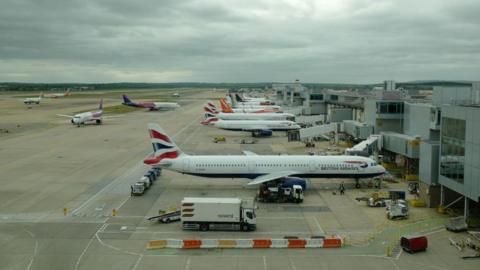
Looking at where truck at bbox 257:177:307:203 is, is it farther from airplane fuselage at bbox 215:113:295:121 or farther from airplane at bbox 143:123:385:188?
airplane fuselage at bbox 215:113:295:121

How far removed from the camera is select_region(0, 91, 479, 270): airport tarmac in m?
31.0

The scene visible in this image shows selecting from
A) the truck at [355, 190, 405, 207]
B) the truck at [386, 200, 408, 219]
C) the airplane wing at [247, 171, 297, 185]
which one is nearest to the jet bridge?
the truck at [355, 190, 405, 207]

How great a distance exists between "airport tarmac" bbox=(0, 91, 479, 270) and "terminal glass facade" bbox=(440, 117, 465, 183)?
14.1ft

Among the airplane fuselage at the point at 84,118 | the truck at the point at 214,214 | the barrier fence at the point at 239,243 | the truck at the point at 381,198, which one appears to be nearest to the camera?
the barrier fence at the point at 239,243

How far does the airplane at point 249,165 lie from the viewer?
51.4 m

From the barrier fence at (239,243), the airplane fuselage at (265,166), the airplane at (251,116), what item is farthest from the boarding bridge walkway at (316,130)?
the barrier fence at (239,243)

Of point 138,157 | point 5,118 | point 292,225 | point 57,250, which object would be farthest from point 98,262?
point 5,118

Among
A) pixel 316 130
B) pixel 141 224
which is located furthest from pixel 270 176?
pixel 316 130

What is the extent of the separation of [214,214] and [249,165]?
15.1 metres

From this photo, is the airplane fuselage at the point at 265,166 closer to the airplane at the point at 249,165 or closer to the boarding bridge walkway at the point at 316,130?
the airplane at the point at 249,165

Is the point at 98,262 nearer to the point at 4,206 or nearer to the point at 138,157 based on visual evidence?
the point at 4,206

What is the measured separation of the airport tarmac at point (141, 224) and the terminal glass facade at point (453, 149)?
14.1 feet

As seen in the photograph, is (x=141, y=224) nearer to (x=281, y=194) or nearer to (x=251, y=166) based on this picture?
(x=281, y=194)

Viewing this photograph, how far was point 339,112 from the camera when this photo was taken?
4008 inches
